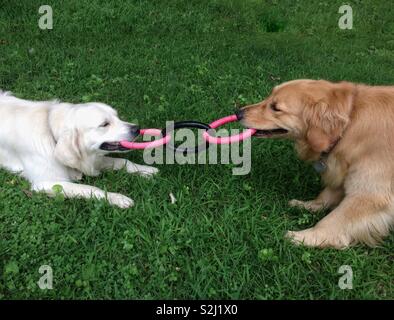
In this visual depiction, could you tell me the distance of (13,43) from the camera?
6398 mm

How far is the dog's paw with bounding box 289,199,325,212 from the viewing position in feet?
12.4

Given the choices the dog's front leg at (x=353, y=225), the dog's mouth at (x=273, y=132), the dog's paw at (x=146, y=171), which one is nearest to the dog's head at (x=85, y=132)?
the dog's paw at (x=146, y=171)

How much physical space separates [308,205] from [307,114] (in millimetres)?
1006

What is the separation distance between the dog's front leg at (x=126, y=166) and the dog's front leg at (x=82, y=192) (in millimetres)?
404

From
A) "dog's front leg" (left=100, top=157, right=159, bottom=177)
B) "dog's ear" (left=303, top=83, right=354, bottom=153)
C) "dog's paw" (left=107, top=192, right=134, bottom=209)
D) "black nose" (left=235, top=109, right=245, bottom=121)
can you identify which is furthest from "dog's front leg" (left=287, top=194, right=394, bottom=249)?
"dog's front leg" (left=100, top=157, right=159, bottom=177)

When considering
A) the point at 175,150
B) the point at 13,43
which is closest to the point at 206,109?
the point at 175,150

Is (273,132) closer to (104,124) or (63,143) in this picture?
(104,124)

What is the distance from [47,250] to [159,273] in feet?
2.88

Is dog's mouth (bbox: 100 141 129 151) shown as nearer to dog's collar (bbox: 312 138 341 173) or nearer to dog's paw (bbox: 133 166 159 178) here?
dog's paw (bbox: 133 166 159 178)

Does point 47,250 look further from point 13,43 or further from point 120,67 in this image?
point 13,43

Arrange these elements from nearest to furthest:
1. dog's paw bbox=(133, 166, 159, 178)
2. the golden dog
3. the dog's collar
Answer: the golden dog → the dog's collar → dog's paw bbox=(133, 166, 159, 178)

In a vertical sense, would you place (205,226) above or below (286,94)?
below

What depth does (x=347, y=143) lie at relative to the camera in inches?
126

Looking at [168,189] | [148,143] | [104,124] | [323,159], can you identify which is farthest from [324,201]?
[104,124]
